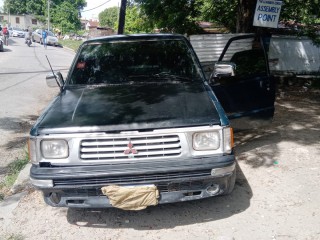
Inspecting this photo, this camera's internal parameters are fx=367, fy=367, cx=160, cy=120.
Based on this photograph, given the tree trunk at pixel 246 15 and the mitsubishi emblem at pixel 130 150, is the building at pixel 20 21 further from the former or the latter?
the mitsubishi emblem at pixel 130 150

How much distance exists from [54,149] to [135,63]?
1736 mm

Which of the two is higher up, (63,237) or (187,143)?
(187,143)

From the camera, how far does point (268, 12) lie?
26.0ft

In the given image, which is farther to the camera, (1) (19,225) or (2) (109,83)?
(2) (109,83)

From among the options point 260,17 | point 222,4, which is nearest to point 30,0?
point 222,4

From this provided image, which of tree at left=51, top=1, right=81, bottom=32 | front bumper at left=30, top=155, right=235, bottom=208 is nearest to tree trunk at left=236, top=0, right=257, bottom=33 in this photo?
front bumper at left=30, top=155, right=235, bottom=208

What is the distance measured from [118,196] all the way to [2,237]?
1282 mm

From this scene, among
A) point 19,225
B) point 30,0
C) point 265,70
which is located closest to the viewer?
point 19,225

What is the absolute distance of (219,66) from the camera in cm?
443

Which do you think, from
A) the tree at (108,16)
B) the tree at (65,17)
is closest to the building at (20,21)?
the tree at (65,17)

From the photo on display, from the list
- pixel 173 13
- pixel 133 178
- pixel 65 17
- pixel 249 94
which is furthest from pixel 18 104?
pixel 65 17

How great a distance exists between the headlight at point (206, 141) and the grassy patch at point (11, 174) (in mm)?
2599

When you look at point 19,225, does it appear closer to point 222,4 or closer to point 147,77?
point 147,77

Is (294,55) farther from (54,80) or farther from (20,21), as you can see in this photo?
(20,21)
